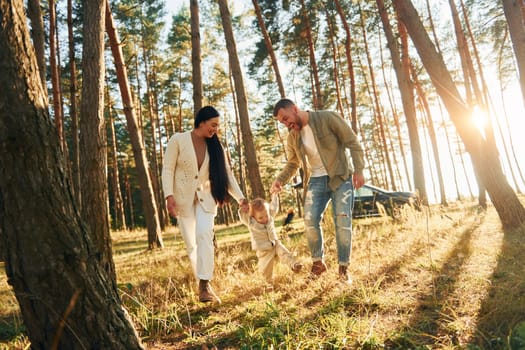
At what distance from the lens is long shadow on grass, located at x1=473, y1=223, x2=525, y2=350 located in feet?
5.89

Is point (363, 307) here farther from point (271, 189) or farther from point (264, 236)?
point (271, 189)

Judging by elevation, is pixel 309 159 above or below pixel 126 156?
below

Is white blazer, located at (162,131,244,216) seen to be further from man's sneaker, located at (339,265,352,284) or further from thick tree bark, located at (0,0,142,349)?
thick tree bark, located at (0,0,142,349)

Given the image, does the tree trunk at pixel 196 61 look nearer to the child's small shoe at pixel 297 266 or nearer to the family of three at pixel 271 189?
the family of three at pixel 271 189

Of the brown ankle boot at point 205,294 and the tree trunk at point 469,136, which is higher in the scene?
the tree trunk at point 469,136

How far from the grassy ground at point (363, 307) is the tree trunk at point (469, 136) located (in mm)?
541

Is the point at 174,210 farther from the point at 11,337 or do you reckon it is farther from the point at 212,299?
the point at 11,337

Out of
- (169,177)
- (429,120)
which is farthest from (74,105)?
(429,120)

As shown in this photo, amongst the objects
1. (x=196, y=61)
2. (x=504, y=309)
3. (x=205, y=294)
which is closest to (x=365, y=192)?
(x=196, y=61)

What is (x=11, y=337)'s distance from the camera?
2.72 meters

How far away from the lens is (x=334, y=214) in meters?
4.03

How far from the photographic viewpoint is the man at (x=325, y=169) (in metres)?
3.95

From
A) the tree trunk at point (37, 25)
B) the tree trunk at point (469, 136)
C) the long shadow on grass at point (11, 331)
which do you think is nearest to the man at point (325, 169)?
the tree trunk at point (469, 136)

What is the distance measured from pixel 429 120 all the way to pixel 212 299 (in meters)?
15.2
